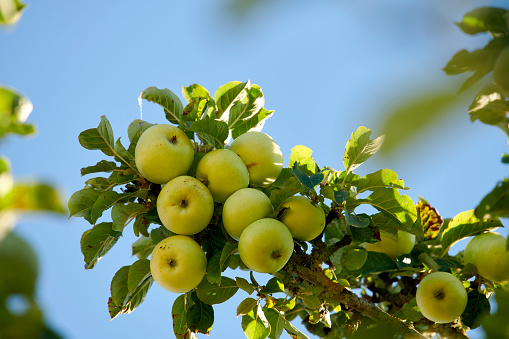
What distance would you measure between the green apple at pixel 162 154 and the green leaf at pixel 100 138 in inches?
8.0

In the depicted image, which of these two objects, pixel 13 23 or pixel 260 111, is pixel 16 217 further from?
pixel 260 111

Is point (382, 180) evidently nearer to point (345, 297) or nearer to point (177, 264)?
point (345, 297)

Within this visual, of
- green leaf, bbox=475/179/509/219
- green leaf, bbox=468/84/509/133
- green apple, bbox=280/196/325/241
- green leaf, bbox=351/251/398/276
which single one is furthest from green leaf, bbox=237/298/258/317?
green leaf, bbox=468/84/509/133

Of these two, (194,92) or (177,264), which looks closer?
(177,264)

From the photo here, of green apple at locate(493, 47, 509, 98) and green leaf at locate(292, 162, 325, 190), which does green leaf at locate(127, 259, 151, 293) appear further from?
green apple at locate(493, 47, 509, 98)

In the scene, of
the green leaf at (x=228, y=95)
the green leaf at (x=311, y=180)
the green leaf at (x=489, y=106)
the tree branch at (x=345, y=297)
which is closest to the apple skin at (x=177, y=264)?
the tree branch at (x=345, y=297)

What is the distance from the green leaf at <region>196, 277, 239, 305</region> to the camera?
2.19 meters

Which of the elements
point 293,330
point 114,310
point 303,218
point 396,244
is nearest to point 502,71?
point 303,218

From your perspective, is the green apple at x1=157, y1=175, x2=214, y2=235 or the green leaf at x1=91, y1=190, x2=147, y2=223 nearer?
the green apple at x1=157, y1=175, x2=214, y2=235

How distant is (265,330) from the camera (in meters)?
2.31

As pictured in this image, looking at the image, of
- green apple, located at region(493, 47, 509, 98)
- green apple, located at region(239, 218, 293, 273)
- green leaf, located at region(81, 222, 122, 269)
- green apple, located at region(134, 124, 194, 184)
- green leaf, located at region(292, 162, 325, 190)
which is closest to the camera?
green apple, located at region(493, 47, 509, 98)

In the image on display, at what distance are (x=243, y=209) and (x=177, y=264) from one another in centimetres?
37

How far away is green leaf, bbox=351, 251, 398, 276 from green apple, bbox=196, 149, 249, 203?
2.55 feet

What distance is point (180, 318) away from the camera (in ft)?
7.84
